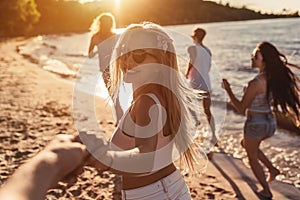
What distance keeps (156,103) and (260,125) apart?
→ 3.15 metres

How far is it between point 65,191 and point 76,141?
4324 mm

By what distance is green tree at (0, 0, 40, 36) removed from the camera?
2431 inches

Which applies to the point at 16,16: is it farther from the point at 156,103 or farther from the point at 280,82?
the point at 156,103

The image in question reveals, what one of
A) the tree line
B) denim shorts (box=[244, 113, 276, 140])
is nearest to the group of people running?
denim shorts (box=[244, 113, 276, 140])

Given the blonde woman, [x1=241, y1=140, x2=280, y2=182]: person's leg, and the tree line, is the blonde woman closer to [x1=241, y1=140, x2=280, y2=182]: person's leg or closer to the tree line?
[x1=241, y1=140, x2=280, y2=182]: person's leg

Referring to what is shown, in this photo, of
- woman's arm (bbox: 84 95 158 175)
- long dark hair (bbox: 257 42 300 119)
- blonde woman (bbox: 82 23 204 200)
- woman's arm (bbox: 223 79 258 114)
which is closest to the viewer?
woman's arm (bbox: 84 95 158 175)

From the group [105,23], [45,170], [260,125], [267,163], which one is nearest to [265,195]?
[267,163]

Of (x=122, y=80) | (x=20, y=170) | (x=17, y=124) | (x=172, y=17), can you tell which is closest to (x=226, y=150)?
(x=17, y=124)

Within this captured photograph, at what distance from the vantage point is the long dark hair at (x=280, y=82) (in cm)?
473

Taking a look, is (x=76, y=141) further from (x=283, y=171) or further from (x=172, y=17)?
(x=172, y=17)

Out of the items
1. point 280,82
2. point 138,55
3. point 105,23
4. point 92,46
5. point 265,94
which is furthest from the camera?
point 92,46

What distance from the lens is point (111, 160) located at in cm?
147

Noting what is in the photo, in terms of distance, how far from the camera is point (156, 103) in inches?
82.7

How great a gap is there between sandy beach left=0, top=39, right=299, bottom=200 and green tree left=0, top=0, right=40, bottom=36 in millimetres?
50961
